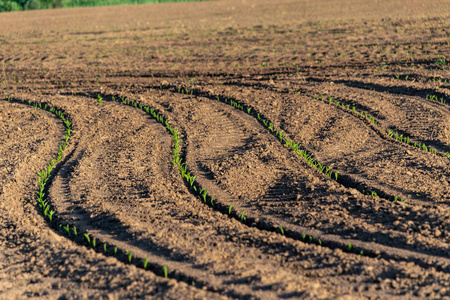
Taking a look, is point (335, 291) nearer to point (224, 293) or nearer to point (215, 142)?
point (224, 293)

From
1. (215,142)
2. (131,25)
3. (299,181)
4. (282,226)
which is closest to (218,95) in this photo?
(215,142)

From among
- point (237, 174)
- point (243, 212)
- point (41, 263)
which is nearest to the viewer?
point (41, 263)

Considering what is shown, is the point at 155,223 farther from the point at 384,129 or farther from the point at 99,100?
the point at 99,100

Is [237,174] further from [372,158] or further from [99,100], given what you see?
[99,100]

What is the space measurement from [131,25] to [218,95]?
13724 mm

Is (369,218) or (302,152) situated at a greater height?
(302,152)

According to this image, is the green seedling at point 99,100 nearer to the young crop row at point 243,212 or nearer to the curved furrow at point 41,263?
the young crop row at point 243,212

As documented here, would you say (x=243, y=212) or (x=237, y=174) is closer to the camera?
(x=243, y=212)

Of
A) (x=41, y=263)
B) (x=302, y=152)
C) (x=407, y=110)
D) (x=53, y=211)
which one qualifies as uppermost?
(x=407, y=110)

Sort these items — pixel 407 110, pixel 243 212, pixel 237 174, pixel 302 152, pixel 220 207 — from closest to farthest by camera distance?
pixel 243 212, pixel 220 207, pixel 237 174, pixel 302 152, pixel 407 110

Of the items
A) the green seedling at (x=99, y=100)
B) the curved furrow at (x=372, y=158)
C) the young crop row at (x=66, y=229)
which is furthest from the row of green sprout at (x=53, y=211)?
Answer: the curved furrow at (x=372, y=158)

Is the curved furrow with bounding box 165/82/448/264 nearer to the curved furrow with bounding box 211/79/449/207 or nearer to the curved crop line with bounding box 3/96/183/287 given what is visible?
the curved furrow with bounding box 211/79/449/207

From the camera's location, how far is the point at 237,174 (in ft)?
20.7

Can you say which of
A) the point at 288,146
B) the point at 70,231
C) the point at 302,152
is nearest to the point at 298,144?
the point at 288,146
